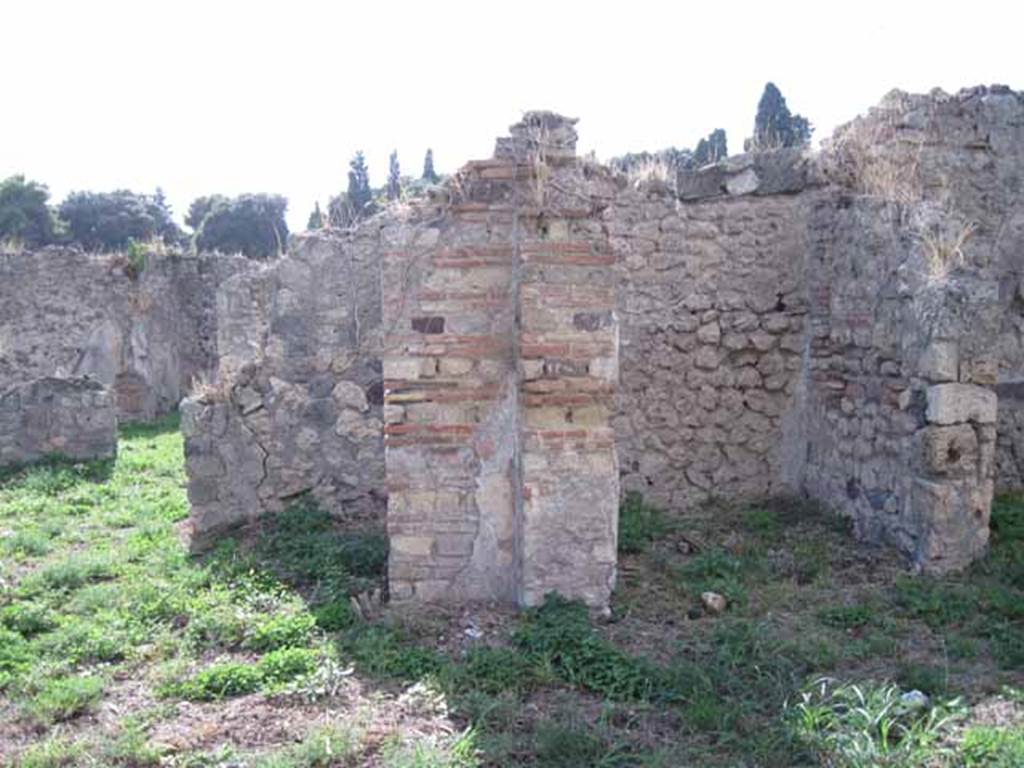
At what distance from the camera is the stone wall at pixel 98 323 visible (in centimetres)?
1586

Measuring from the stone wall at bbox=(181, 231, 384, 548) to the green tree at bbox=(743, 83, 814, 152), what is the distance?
11.2 feet

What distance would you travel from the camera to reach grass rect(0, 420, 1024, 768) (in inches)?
145

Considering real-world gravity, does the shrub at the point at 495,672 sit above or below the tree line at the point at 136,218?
below

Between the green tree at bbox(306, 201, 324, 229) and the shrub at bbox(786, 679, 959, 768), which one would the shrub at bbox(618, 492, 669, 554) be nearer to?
the shrub at bbox(786, 679, 959, 768)

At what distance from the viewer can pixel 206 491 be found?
7.20 metres

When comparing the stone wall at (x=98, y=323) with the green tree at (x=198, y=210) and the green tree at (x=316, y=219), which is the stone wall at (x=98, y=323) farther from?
the green tree at (x=198, y=210)

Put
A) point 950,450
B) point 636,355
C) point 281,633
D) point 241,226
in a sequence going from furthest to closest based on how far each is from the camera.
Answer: point 241,226
point 636,355
point 950,450
point 281,633

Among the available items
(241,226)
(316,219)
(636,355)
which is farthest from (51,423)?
(241,226)

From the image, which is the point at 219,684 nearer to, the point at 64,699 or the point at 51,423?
the point at 64,699

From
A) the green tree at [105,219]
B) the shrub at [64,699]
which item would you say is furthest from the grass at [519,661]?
the green tree at [105,219]

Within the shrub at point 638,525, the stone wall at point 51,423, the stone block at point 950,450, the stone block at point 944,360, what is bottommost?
the shrub at point 638,525

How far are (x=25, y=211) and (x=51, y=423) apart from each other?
2868 cm

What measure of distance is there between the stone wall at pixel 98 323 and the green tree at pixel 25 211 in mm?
19834

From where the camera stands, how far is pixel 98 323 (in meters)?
16.3
